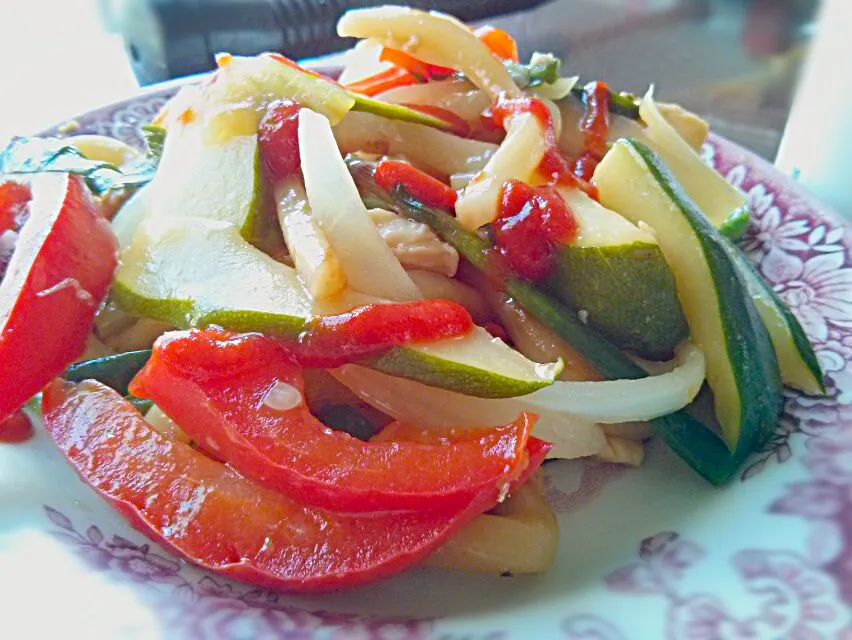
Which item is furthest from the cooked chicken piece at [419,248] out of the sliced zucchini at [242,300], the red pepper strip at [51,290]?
the red pepper strip at [51,290]

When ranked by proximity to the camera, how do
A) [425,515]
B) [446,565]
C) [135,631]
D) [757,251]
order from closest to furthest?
1. [135,631]
2. [425,515]
3. [446,565]
4. [757,251]

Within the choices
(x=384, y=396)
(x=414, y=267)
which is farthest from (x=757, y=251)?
(x=384, y=396)

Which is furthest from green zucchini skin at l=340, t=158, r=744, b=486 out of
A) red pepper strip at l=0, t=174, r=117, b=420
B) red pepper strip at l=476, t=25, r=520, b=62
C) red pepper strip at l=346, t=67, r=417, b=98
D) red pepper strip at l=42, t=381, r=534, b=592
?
red pepper strip at l=476, t=25, r=520, b=62

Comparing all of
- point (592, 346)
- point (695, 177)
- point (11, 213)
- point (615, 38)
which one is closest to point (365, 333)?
point (592, 346)

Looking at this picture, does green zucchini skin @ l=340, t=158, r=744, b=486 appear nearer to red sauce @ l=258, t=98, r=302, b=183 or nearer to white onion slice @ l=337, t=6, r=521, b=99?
red sauce @ l=258, t=98, r=302, b=183

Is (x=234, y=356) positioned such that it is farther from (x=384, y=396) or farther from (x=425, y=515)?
(x=425, y=515)
